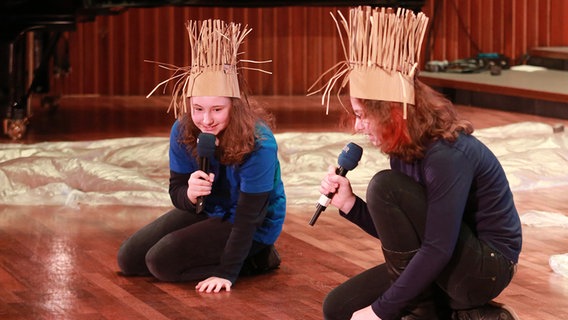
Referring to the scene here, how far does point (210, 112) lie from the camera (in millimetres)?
3047

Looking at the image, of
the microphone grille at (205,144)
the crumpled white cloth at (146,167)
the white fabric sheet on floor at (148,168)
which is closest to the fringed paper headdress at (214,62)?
the microphone grille at (205,144)

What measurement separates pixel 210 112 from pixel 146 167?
2.12m

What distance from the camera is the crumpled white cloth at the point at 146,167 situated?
14.8ft

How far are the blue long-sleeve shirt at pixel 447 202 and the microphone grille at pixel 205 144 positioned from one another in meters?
0.70

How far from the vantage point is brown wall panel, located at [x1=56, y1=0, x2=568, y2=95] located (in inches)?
338

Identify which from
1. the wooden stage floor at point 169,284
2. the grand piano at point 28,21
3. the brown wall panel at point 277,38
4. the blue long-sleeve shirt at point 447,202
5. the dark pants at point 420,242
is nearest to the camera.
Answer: the blue long-sleeve shirt at point 447,202

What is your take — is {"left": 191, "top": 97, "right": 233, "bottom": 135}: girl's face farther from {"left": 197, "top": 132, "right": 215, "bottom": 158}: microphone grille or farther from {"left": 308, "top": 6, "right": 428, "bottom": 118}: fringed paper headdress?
{"left": 308, "top": 6, "right": 428, "bottom": 118}: fringed paper headdress

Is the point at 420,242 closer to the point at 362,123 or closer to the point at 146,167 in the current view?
the point at 362,123

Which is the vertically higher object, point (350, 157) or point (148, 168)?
point (350, 157)

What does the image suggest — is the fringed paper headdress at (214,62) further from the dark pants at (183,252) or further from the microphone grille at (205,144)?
the dark pants at (183,252)

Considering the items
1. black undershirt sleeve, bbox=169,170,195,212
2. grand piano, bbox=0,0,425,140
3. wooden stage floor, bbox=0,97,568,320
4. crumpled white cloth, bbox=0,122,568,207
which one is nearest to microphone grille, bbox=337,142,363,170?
wooden stage floor, bbox=0,97,568,320

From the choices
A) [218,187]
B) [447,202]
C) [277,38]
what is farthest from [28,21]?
[447,202]

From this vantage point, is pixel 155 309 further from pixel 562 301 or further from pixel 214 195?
pixel 562 301

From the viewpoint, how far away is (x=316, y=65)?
880cm
